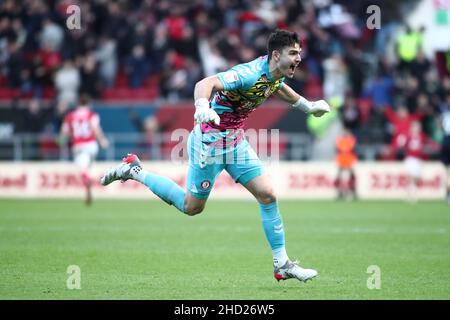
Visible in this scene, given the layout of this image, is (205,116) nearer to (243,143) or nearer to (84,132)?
(243,143)

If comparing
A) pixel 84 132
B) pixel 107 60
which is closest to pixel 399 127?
pixel 84 132

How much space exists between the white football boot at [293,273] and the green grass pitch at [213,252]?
0.39 ft

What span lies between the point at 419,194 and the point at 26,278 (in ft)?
58.3

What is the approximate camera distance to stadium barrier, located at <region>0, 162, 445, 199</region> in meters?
26.4

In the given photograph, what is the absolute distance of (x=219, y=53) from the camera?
27891 millimetres

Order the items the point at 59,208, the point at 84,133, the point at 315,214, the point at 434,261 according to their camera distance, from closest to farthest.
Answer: the point at 434,261, the point at 315,214, the point at 59,208, the point at 84,133

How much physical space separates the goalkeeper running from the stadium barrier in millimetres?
15764

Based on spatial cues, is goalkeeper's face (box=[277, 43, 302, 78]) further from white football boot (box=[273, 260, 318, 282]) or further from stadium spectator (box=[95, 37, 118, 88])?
stadium spectator (box=[95, 37, 118, 88])

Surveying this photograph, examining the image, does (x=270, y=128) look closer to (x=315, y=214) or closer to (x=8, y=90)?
(x=315, y=214)

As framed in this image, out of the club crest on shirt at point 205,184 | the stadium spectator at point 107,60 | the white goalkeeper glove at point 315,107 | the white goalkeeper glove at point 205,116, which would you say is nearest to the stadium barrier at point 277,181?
the stadium spectator at point 107,60

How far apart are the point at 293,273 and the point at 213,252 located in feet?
11.4
